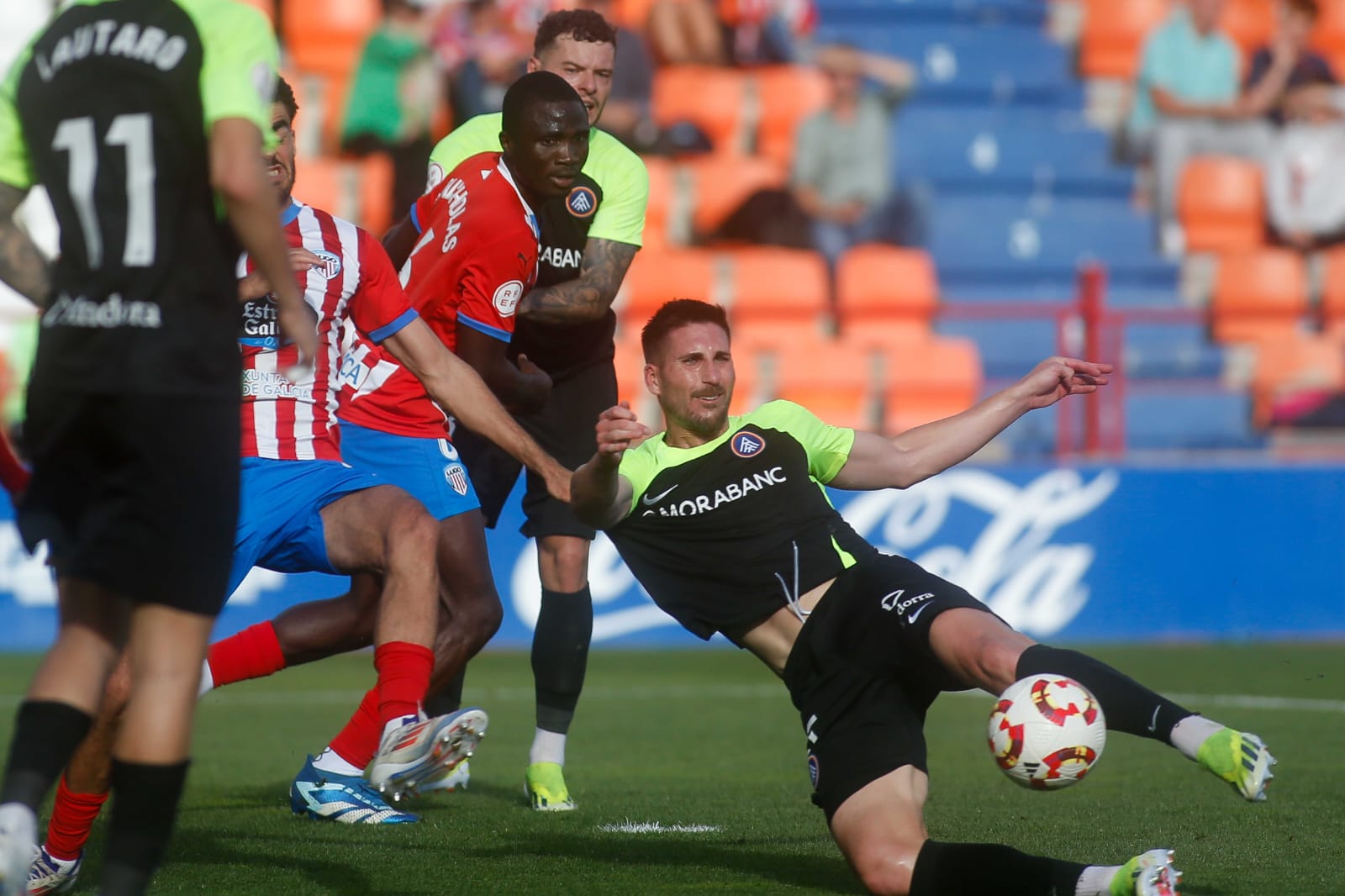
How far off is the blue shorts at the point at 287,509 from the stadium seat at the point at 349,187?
8889 millimetres

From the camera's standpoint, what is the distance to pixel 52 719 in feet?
11.0

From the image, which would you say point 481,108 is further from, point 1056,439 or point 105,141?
point 105,141

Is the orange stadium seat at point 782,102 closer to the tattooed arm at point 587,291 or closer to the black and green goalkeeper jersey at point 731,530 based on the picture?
the tattooed arm at point 587,291

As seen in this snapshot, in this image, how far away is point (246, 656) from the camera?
5539mm

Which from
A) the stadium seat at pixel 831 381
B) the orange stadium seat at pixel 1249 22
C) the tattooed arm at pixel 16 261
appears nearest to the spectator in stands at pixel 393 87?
the stadium seat at pixel 831 381

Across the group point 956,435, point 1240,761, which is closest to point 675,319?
point 956,435

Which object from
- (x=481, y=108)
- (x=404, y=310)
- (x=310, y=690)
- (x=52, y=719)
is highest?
(x=481, y=108)

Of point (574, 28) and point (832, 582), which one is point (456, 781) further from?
A: point (574, 28)

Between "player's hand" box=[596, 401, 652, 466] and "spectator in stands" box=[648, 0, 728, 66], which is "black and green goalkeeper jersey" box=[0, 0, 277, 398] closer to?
"player's hand" box=[596, 401, 652, 466]

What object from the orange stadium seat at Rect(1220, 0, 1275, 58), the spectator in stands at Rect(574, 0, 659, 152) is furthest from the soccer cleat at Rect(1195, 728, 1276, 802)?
the orange stadium seat at Rect(1220, 0, 1275, 58)

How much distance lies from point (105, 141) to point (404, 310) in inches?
61.0

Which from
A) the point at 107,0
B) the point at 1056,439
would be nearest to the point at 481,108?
the point at 1056,439

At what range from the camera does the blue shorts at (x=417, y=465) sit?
577 cm

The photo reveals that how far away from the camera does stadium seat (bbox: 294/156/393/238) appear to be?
1400 cm
